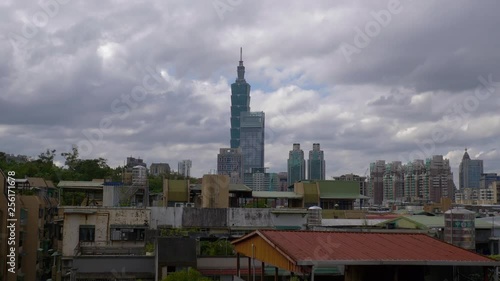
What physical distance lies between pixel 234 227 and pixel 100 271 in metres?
17.6

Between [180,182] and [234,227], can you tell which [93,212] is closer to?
[234,227]

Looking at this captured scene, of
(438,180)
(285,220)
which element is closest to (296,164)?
(438,180)

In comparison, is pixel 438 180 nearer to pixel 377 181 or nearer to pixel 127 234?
pixel 377 181

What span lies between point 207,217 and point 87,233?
10399 millimetres

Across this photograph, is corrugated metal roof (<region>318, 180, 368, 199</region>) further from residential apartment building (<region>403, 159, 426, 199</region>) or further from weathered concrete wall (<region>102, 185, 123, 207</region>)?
residential apartment building (<region>403, 159, 426, 199</region>)

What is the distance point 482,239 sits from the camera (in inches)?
1529

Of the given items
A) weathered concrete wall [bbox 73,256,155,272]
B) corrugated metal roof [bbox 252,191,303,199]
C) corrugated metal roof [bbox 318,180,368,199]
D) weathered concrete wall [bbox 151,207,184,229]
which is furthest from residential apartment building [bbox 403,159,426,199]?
weathered concrete wall [bbox 73,256,155,272]

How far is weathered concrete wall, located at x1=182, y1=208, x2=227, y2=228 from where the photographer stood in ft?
151

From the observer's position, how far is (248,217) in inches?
1843

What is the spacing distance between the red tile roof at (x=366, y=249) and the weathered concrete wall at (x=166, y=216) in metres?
24.4

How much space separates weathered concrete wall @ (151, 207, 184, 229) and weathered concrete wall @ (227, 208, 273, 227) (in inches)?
156

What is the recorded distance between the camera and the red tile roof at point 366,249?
59.9ft

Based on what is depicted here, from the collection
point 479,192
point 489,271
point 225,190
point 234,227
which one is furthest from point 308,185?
point 479,192

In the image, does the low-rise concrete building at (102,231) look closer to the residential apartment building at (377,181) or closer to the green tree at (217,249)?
the green tree at (217,249)
